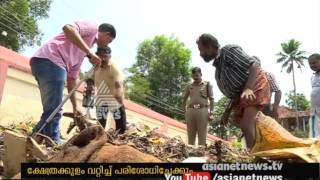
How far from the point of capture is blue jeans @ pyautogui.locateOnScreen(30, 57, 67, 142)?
4.38 m

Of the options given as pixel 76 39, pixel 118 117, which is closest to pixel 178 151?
pixel 76 39

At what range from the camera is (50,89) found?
4441mm

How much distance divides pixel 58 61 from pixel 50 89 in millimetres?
295

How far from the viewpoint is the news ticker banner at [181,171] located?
9.28 feet

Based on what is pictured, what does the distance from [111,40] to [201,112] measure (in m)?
2.46

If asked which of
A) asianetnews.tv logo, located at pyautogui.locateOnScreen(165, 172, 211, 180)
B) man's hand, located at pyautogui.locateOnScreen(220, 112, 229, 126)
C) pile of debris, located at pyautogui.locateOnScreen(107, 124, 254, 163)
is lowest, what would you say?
asianetnews.tv logo, located at pyautogui.locateOnScreen(165, 172, 211, 180)

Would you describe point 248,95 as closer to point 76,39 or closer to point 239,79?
point 239,79

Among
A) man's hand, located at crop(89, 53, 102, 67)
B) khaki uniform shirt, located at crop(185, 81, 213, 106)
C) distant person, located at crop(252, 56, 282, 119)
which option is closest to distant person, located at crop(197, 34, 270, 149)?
man's hand, located at crop(89, 53, 102, 67)

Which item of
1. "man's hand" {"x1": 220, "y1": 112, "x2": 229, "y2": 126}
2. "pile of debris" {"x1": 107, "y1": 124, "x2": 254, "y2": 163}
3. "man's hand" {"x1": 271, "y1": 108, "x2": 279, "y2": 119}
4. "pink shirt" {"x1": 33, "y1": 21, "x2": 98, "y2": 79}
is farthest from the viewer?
"man's hand" {"x1": 271, "y1": 108, "x2": 279, "y2": 119}

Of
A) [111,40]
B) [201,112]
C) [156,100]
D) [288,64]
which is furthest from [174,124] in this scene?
[288,64]

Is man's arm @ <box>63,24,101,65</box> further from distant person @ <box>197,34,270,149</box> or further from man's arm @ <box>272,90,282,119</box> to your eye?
man's arm @ <box>272,90,282,119</box>

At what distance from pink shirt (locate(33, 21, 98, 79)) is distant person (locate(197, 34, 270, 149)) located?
3.36 feet

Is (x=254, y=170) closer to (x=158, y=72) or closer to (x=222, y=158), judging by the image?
(x=222, y=158)

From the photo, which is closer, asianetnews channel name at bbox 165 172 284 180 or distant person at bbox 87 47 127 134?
asianetnews channel name at bbox 165 172 284 180
